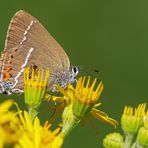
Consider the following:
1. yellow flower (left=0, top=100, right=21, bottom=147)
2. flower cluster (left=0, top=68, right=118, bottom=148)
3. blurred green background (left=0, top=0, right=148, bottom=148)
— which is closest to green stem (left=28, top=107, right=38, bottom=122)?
flower cluster (left=0, top=68, right=118, bottom=148)

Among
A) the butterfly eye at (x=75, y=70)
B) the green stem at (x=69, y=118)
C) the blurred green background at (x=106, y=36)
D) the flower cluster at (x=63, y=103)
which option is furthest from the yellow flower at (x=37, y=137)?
Result: the blurred green background at (x=106, y=36)

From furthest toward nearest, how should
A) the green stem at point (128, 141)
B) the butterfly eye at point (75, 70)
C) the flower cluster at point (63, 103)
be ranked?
1. the butterfly eye at point (75, 70)
2. the green stem at point (128, 141)
3. the flower cluster at point (63, 103)

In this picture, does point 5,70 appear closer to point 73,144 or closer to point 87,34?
point 73,144

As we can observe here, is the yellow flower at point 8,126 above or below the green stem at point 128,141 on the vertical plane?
above

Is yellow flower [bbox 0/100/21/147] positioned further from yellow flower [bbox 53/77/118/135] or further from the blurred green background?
the blurred green background

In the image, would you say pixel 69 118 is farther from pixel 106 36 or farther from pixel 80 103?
pixel 106 36

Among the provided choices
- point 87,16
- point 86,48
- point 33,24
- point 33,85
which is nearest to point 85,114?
point 33,85

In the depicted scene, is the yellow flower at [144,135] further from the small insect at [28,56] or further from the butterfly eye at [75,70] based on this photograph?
the butterfly eye at [75,70]
